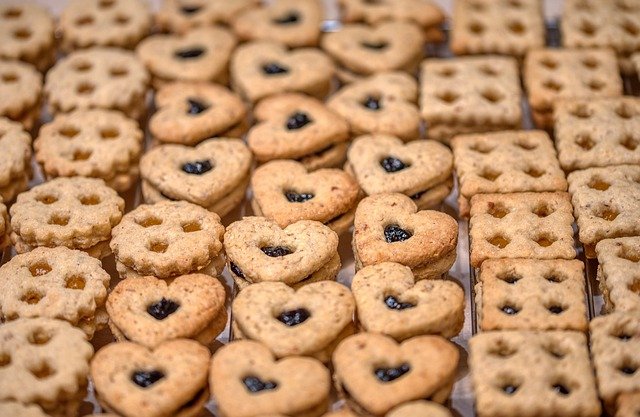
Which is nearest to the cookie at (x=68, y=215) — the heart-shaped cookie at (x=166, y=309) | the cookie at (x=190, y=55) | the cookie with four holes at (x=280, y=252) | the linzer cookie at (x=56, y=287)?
the linzer cookie at (x=56, y=287)

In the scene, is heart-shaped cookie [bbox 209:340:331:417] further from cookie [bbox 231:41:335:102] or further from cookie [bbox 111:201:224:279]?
cookie [bbox 231:41:335:102]

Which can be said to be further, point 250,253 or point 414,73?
point 414,73

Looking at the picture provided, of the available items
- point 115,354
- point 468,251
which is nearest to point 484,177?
point 468,251

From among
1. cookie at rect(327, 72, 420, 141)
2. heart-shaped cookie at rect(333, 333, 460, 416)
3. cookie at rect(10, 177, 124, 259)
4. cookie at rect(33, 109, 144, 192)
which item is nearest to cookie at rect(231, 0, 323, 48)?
cookie at rect(327, 72, 420, 141)

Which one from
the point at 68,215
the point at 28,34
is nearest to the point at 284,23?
the point at 28,34

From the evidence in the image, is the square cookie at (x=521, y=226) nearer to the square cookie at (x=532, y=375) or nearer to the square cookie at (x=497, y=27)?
the square cookie at (x=532, y=375)

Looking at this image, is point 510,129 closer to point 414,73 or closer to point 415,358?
point 414,73
